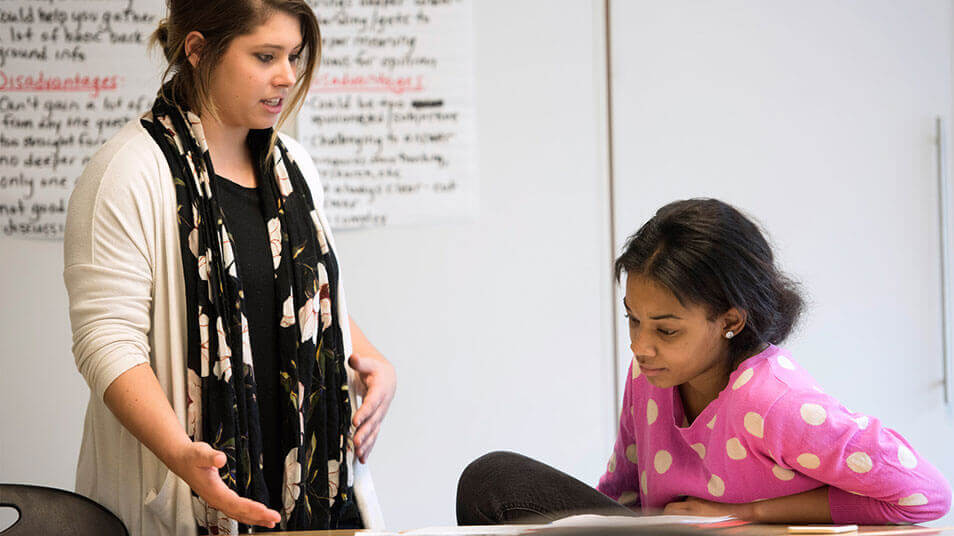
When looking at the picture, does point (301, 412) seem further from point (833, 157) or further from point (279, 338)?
point (833, 157)

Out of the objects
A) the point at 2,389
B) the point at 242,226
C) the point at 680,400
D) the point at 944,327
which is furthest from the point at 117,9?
the point at 944,327

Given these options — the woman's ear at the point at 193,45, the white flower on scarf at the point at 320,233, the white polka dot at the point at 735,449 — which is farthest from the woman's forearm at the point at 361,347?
the white polka dot at the point at 735,449

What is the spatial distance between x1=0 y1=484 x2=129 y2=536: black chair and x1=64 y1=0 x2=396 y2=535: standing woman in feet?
0.18

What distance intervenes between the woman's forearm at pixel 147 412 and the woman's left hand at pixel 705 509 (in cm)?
57

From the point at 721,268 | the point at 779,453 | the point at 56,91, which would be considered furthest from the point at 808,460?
the point at 56,91

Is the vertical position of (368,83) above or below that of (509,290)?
above

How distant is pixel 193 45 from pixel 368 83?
1036 mm

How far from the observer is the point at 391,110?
230cm

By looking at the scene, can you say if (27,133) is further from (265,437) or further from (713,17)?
Result: (713,17)

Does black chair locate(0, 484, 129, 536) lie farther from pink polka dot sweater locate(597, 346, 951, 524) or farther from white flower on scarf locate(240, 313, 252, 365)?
pink polka dot sweater locate(597, 346, 951, 524)

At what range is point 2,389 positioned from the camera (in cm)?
220

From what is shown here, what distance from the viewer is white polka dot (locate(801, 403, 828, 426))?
3.43ft

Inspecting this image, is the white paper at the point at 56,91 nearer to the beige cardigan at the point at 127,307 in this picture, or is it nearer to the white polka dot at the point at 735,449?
the beige cardigan at the point at 127,307

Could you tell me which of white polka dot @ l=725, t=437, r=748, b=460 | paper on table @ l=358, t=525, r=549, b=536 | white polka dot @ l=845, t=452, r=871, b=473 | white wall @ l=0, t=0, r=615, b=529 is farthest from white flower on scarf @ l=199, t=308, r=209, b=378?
white wall @ l=0, t=0, r=615, b=529
